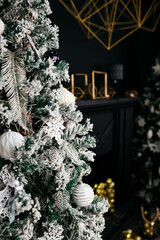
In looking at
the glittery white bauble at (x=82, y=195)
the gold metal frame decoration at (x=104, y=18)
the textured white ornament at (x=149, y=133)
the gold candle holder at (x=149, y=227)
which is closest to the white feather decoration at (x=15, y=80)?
the glittery white bauble at (x=82, y=195)

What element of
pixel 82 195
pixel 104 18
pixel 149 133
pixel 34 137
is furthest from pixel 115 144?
pixel 34 137

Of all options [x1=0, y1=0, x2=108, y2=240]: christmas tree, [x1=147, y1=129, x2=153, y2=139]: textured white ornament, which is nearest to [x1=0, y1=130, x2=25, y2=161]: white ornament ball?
[x1=0, y1=0, x2=108, y2=240]: christmas tree

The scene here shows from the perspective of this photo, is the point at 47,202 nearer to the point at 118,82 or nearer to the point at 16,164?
the point at 16,164

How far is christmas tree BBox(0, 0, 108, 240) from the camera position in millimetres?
679

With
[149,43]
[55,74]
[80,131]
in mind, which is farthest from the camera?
[149,43]

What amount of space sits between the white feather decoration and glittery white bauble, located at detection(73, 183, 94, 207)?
0.36 metres

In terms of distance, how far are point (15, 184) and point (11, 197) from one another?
56mm

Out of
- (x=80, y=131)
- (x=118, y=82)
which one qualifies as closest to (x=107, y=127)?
(x=118, y=82)

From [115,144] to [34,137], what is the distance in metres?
1.63

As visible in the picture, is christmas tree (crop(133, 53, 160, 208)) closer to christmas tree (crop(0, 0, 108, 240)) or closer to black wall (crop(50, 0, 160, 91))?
black wall (crop(50, 0, 160, 91))

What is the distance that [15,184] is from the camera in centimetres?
66

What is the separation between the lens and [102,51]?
2.15 metres

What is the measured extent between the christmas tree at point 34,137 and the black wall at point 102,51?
0.89m

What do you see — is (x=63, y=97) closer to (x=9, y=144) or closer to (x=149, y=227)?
(x=9, y=144)
